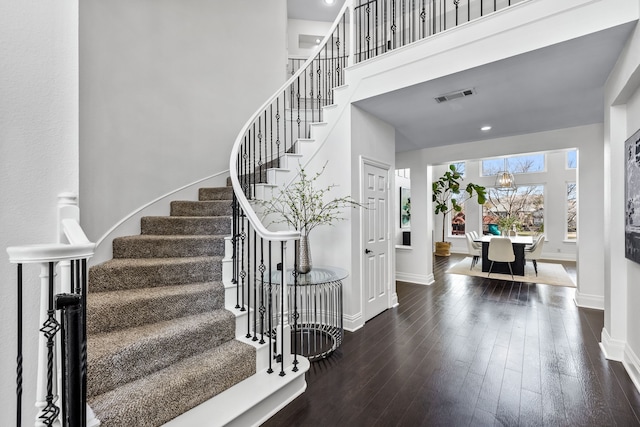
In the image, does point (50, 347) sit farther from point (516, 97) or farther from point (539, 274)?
point (539, 274)

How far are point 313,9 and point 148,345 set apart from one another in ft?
24.3

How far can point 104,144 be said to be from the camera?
299 centimetres

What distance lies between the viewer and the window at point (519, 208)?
29.1 feet

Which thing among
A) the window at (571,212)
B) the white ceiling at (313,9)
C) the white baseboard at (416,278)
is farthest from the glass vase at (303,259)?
the window at (571,212)

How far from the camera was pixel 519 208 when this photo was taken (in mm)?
9219

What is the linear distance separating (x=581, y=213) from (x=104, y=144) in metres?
6.35

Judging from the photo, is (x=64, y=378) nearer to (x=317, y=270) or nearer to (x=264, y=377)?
(x=264, y=377)

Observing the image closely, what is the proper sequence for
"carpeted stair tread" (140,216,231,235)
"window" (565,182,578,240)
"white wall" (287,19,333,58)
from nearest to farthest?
"carpeted stair tread" (140,216,231,235), "white wall" (287,19,333,58), "window" (565,182,578,240)

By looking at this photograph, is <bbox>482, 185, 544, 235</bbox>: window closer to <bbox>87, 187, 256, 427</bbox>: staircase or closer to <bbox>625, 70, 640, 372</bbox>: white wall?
<bbox>625, 70, 640, 372</bbox>: white wall

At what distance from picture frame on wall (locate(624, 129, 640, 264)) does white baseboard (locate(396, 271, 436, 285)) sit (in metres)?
3.30

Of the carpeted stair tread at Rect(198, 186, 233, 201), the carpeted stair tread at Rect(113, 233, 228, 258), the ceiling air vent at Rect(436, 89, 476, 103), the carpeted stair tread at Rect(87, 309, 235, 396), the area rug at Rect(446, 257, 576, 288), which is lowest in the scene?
the area rug at Rect(446, 257, 576, 288)

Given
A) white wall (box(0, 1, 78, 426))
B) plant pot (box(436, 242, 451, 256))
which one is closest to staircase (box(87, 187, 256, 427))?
white wall (box(0, 1, 78, 426))

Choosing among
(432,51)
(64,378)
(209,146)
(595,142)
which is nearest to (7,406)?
(64,378)

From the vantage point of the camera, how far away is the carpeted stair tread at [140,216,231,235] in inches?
124
